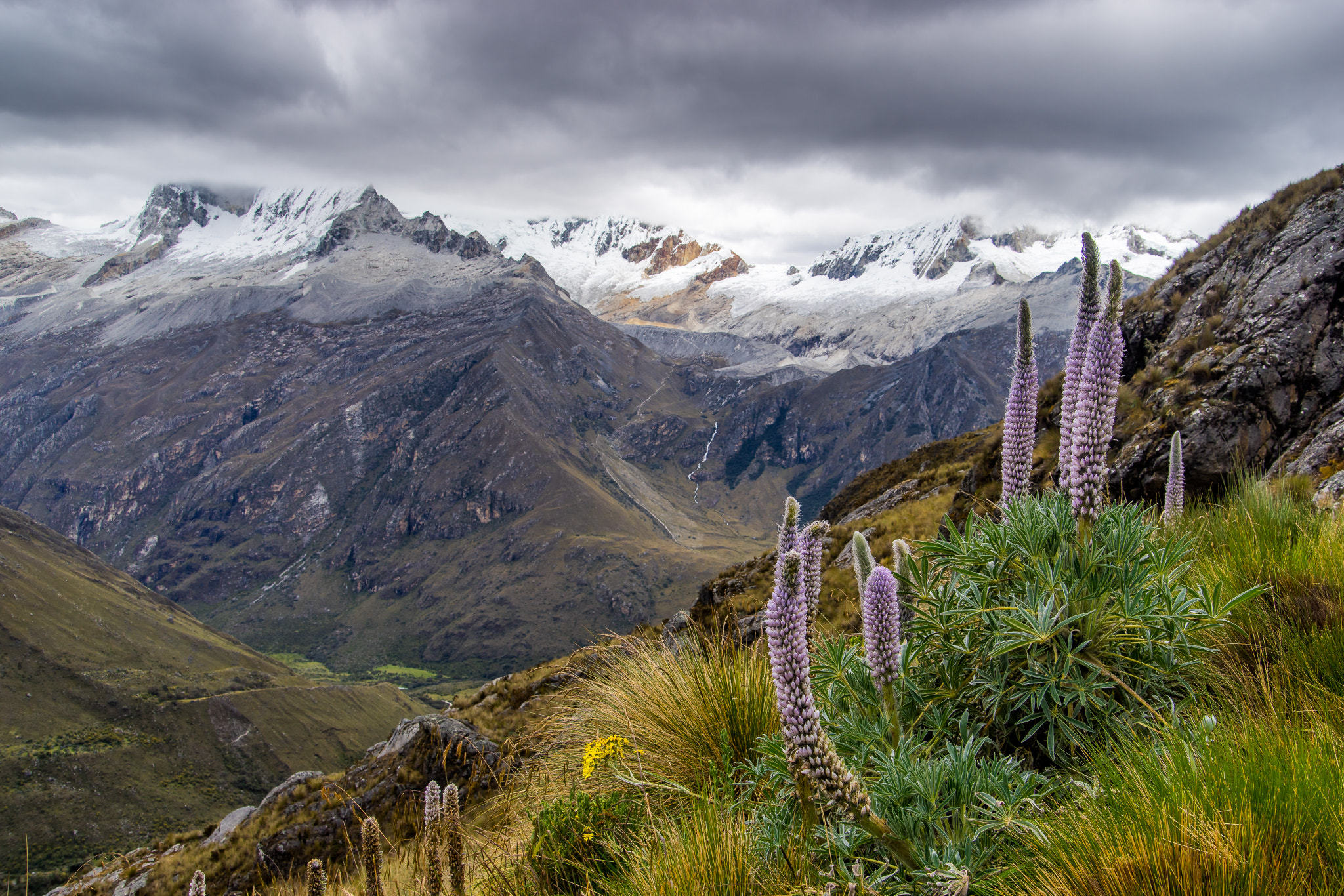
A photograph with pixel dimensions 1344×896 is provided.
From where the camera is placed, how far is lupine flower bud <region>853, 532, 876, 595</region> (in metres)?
4.89

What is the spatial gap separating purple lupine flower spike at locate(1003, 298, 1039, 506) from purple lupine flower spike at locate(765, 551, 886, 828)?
119 inches

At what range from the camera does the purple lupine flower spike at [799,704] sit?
401 cm

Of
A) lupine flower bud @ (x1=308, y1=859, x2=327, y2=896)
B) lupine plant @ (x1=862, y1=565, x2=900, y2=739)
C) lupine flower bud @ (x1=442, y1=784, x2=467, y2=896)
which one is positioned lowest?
lupine flower bud @ (x1=308, y1=859, x2=327, y2=896)

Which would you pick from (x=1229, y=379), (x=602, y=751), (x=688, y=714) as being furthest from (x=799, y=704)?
(x=1229, y=379)

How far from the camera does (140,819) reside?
164 meters

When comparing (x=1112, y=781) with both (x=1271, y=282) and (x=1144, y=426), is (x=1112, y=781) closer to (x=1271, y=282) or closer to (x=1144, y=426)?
(x=1144, y=426)

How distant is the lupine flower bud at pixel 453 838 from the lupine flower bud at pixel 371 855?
25.0 inches

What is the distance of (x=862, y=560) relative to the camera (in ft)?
16.2

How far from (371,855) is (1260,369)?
17.2 meters

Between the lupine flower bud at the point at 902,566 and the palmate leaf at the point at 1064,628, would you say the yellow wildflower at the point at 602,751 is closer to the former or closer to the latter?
the lupine flower bud at the point at 902,566

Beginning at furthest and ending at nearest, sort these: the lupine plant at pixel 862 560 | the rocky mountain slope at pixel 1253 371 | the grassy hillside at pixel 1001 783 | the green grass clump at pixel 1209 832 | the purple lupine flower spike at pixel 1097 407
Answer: the rocky mountain slope at pixel 1253 371
the purple lupine flower spike at pixel 1097 407
the lupine plant at pixel 862 560
the grassy hillside at pixel 1001 783
the green grass clump at pixel 1209 832

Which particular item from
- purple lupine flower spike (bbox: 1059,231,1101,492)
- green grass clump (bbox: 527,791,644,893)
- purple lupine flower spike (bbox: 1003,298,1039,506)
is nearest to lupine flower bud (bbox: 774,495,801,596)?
purple lupine flower spike (bbox: 1059,231,1101,492)

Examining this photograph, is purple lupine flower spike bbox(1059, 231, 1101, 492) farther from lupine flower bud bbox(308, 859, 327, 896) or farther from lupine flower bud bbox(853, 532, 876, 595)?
lupine flower bud bbox(308, 859, 327, 896)

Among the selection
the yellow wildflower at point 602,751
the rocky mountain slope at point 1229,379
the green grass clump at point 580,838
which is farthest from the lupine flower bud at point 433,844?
the rocky mountain slope at point 1229,379
